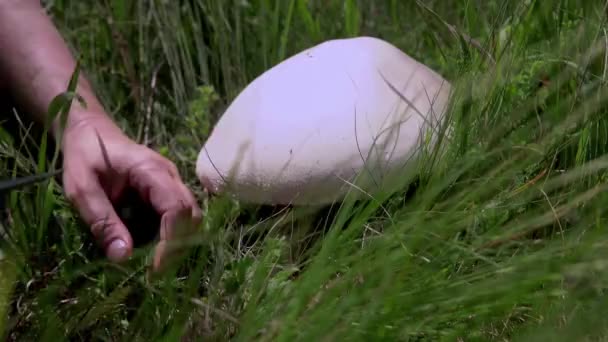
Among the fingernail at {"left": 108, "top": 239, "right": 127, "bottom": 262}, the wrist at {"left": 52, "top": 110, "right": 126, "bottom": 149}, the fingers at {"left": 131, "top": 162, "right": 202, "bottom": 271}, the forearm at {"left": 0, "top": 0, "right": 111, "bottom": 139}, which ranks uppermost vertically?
the forearm at {"left": 0, "top": 0, "right": 111, "bottom": 139}

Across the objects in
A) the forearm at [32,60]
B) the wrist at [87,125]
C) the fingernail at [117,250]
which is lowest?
the fingernail at [117,250]

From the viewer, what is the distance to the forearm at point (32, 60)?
169 cm

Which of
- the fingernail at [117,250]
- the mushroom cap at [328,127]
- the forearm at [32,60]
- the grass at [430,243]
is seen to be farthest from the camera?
the forearm at [32,60]

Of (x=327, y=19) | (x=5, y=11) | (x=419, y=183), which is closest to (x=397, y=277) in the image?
(x=419, y=183)

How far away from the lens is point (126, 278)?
136 cm

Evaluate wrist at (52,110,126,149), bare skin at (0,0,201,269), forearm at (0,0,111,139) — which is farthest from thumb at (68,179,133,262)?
forearm at (0,0,111,139)

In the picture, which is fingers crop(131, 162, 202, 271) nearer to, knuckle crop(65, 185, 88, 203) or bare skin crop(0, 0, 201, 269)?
bare skin crop(0, 0, 201, 269)

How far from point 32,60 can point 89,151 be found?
0.35 meters

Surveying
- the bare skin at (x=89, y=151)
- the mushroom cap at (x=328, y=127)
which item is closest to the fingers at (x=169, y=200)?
the bare skin at (x=89, y=151)

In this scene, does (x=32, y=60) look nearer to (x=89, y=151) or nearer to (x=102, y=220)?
(x=89, y=151)

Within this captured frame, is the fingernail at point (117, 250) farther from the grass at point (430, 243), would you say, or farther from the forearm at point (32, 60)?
the forearm at point (32, 60)

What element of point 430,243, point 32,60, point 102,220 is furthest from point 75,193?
point 430,243

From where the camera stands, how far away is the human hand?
4.59ft

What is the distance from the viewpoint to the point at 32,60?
1.71 m
